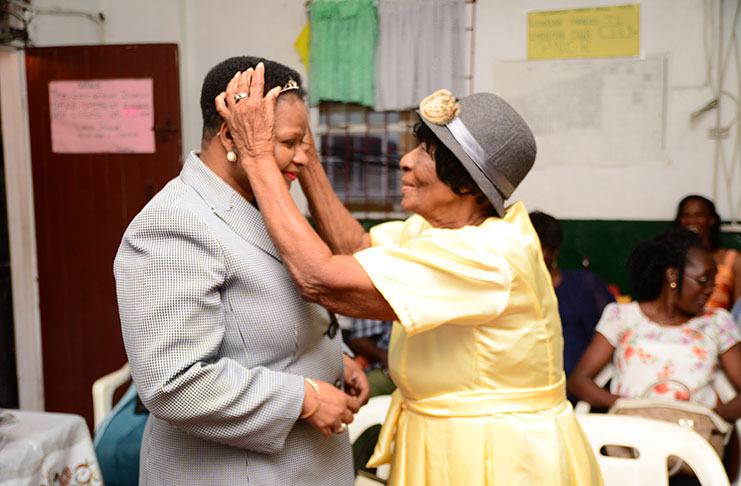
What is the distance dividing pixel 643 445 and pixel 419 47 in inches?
114

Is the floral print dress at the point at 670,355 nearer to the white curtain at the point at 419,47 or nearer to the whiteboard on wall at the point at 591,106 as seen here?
the whiteboard on wall at the point at 591,106

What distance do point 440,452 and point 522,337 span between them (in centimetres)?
32

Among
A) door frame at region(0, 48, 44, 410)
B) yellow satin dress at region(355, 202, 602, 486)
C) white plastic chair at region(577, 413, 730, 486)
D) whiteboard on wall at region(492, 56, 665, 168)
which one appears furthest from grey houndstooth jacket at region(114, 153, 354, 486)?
door frame at region(0, 48, 44, 410)

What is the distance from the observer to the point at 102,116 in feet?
13.6

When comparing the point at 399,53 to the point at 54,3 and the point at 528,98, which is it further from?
the point at 54,3

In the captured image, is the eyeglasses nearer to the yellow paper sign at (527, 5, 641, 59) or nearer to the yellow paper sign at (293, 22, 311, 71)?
the yellow paper sign at (527, 5, 641, 59)

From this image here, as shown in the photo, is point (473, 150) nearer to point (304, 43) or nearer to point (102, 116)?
point (304, 43)

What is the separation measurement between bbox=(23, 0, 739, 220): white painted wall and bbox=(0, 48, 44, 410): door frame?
1.50 feet

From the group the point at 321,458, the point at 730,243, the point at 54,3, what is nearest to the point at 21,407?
the point at 54,3

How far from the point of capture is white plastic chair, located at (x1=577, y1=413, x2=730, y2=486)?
6.45ft

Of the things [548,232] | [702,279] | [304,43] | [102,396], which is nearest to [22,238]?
[102,396]

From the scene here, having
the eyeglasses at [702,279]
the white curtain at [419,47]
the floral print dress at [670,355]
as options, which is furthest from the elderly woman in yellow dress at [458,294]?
the white curtain at [419,47]

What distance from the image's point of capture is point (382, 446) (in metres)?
1.64

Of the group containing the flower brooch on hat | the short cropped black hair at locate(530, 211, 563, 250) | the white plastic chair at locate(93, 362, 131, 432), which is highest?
the flower brooch on hat
